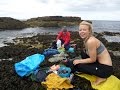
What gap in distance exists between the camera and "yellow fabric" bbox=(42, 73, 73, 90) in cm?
782

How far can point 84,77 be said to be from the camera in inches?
325

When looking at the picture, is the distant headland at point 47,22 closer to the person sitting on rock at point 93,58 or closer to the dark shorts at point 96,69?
the dark shorts at point 96,69

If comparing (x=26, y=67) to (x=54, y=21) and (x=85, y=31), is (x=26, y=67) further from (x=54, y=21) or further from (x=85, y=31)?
(x=54, y=21)

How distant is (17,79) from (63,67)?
169cm

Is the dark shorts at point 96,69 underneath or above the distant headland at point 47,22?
above

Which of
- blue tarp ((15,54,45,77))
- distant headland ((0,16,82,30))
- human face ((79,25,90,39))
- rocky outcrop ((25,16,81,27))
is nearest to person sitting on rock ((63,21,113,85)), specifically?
human face ((79,25,90,39))

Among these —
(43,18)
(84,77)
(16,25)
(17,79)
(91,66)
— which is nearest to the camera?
(91,66)

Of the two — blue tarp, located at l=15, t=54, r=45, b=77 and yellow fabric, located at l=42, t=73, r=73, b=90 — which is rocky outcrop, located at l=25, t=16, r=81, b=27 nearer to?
blue tarp, located at l=15, t=54, r=45, b=77

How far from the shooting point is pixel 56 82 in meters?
7.88

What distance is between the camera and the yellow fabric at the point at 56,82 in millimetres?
7824

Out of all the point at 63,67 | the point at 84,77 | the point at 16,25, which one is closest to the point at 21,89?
the point at 63,67

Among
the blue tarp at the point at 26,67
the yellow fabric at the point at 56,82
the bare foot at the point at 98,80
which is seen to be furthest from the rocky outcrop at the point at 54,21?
the bare foot at the point at 98,80

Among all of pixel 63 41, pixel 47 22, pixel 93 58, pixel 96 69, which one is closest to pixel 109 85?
pixel 96 69

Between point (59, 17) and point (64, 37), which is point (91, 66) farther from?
point (59, 17)
